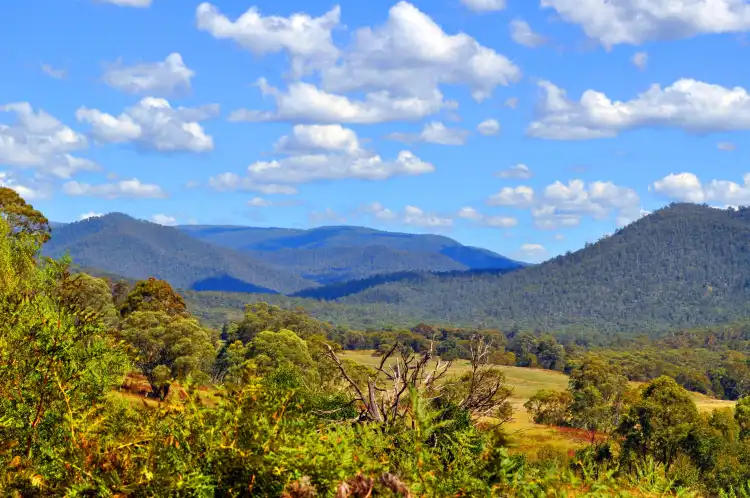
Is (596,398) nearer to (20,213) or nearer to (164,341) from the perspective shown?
(164,341)

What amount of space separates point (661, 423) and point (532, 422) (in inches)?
1227

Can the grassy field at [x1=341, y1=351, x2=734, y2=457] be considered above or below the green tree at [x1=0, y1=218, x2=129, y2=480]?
below

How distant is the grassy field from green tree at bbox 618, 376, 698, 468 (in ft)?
26.0

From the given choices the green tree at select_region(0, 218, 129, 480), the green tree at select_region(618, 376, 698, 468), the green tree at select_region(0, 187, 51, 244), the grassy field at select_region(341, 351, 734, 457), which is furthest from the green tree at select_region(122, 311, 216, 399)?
the green tree at select_region(0, 218, 129, 480)

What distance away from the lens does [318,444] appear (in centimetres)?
577

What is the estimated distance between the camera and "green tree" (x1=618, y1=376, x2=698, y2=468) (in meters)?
56.7

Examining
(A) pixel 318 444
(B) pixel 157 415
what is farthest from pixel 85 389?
(A) pixel 318 444

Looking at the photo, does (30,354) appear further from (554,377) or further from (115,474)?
(554,377)

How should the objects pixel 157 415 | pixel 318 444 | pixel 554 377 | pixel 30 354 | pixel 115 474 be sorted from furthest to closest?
pixel 554 377 < pixel 30 354 < pixel 157 415 < pixel 318 444 < pixel 115 474

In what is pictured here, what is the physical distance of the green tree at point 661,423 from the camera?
5672cm

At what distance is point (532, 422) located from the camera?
289 feet

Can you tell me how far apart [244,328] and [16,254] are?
50.7 m

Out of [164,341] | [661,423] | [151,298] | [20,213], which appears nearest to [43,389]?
[164,341]

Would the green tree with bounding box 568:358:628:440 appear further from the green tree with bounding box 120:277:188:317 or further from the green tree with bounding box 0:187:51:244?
the green tree with bounding box 0:187:51:244
